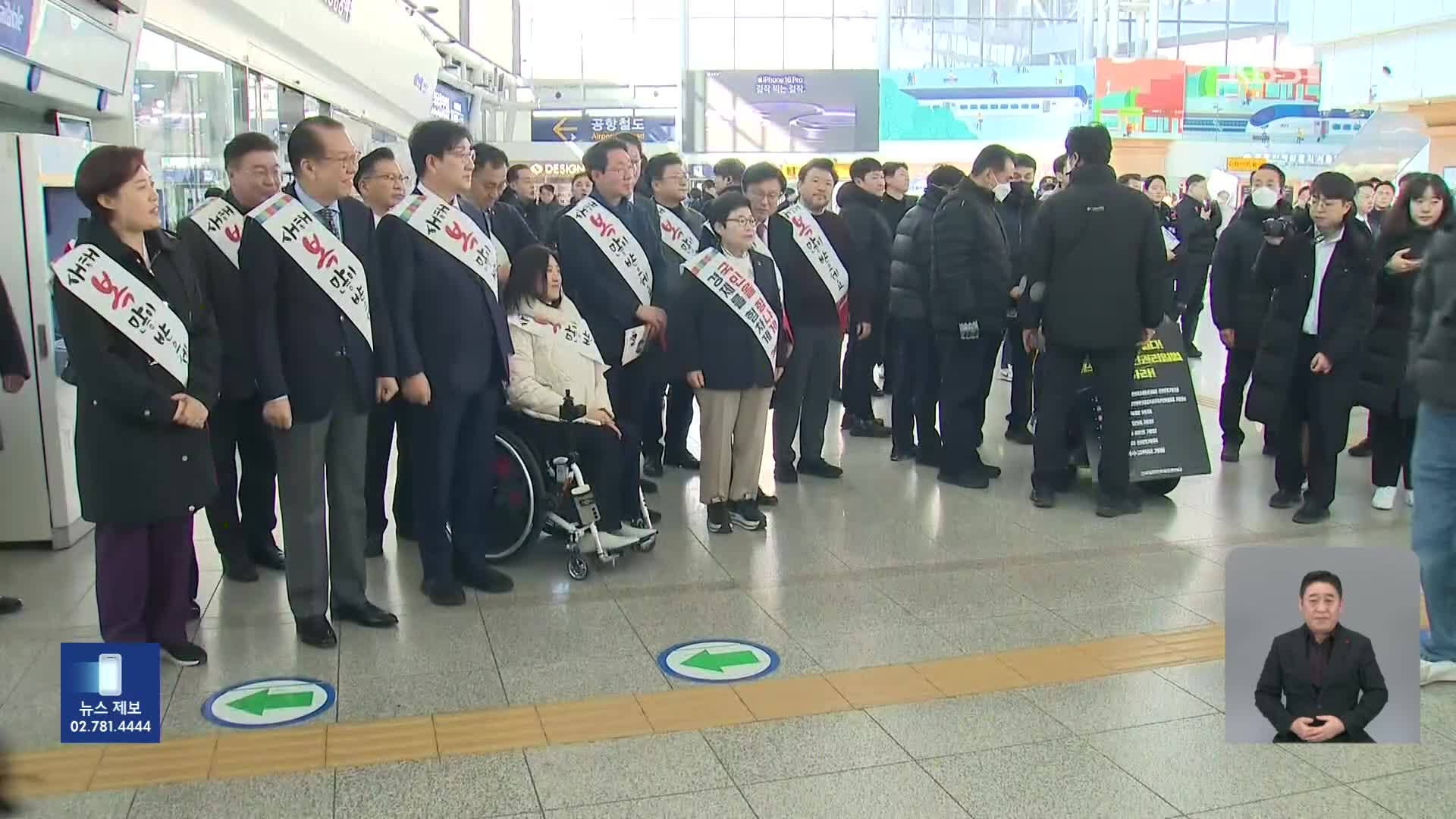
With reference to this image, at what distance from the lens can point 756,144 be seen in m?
24.6

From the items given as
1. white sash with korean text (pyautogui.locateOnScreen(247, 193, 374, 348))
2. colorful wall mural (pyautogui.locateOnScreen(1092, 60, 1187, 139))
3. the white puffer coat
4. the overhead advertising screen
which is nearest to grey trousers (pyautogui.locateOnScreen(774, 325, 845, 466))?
the white puffer coat

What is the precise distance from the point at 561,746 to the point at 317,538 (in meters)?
1.25

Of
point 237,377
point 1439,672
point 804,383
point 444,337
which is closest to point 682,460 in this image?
point 804,383

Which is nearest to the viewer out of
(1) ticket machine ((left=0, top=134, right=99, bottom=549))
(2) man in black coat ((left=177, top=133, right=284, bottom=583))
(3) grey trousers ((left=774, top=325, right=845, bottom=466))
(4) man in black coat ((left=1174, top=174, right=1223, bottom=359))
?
(2) man in black coat ((left=177, top=133, right=284, bottom=583))

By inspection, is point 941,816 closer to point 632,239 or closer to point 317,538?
point 317,538

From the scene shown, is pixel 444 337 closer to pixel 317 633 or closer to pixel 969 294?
pixel 317 633

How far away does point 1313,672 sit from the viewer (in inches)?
83.2

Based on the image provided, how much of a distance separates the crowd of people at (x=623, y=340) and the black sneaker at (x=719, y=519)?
14mm

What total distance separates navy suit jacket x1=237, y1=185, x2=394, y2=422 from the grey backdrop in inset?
2.68m

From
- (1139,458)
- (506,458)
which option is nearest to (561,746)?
(506,458)

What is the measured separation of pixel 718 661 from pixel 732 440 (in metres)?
1.71

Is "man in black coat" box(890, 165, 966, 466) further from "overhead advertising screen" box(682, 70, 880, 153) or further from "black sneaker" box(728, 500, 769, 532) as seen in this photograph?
"overhead advertising screen" box(682, 70, 880, 153)

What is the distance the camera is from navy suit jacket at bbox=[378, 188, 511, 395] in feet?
13.1
